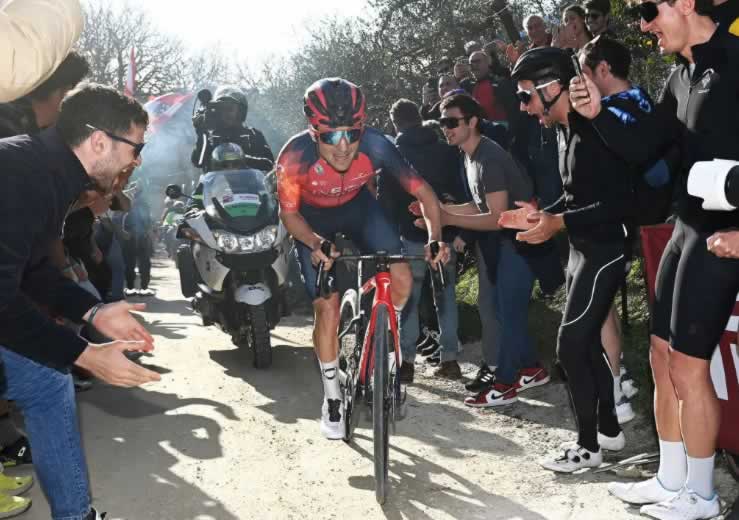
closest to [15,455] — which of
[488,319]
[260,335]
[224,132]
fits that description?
[260,335]

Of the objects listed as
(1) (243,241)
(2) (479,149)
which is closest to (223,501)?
(2) (479,149)

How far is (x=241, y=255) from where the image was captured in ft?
27.5

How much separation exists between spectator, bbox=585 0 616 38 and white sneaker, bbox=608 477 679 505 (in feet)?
15.2

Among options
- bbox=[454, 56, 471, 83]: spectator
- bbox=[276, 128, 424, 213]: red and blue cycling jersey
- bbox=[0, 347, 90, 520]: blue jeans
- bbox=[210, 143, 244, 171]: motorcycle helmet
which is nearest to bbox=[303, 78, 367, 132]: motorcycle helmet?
bbox=[276, 128, 424, 213]: red and blue cycling jersey

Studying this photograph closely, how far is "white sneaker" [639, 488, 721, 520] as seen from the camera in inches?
160

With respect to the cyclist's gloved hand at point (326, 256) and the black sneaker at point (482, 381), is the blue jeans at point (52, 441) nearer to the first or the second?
the cyclist's gloved hand at point (326, 256)

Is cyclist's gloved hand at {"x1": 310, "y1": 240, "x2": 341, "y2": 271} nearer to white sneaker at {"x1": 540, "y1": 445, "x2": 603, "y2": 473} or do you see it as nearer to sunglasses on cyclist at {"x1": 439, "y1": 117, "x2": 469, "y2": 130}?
white sneaker at {"x1": 540, "y1": 445, "x2": 603, "y2": 473}

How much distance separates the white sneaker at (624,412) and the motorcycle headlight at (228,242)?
4072 mm

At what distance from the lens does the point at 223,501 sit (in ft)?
15.4

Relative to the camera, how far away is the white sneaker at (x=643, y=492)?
4.35m

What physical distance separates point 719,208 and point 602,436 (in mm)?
2183

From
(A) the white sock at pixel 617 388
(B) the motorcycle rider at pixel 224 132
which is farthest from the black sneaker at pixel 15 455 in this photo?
(B) the motorcycle rider at pixel 224 132

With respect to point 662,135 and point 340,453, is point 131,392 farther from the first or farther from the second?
point 662,135

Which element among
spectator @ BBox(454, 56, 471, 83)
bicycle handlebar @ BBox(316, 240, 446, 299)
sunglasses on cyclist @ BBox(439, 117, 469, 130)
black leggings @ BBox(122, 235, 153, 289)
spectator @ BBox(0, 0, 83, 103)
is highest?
spectator @ BBox(454, 56, 471, 83)
